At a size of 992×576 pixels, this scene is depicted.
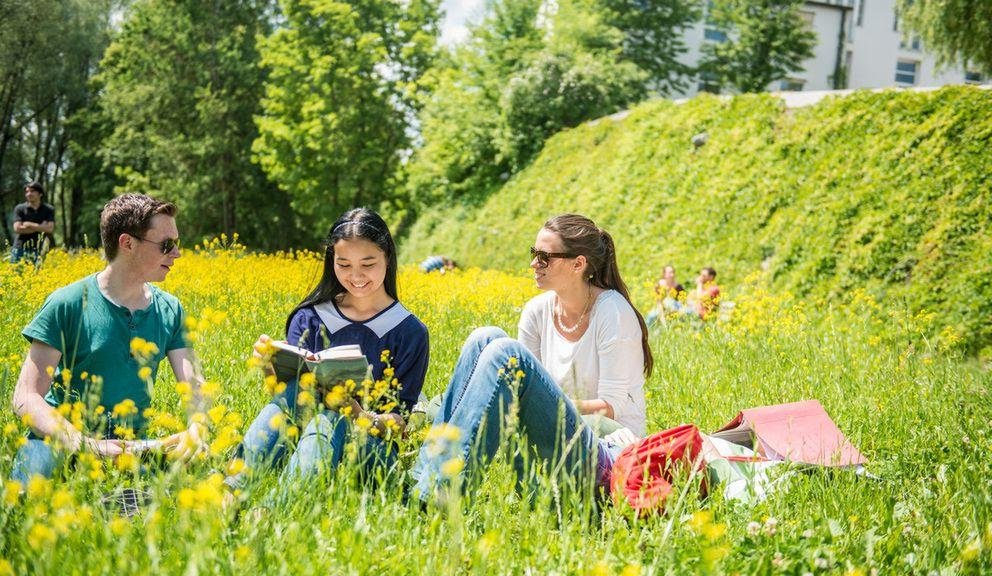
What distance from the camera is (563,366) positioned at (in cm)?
389

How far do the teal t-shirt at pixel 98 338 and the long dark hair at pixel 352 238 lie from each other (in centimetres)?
62

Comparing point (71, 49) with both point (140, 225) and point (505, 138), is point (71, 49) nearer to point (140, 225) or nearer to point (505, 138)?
point (505, 138)

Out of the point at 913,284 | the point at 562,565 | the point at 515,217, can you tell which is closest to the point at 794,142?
the point at 913,284

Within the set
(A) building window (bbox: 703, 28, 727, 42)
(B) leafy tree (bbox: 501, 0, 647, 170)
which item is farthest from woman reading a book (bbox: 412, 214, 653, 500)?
(A) building window (bbox: 703, 28, 727, 42)

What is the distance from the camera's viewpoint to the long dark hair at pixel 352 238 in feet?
11.7

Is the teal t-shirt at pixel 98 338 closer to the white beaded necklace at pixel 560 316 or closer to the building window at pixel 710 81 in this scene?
the white beaded necklace at pixel 560 316

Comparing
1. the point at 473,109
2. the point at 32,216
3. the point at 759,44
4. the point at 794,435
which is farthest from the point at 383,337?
the point at 759,44

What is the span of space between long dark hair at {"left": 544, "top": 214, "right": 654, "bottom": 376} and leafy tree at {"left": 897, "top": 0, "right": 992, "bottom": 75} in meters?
15.9

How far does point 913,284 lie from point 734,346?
348 centimetres

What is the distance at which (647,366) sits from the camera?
392 cm

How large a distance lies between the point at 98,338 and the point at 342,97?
69.8ft

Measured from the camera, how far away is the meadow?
1.89m

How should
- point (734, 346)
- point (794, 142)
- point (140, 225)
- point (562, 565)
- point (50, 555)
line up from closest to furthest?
point (50, 555)
point (562, 565)
point (140, 225)
point (734, 346)
point (794, 142)

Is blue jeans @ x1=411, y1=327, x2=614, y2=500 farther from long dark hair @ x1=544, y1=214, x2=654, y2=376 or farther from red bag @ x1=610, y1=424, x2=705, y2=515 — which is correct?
long dark hair @ x1=544, y1=214, x2=654, y2=376
